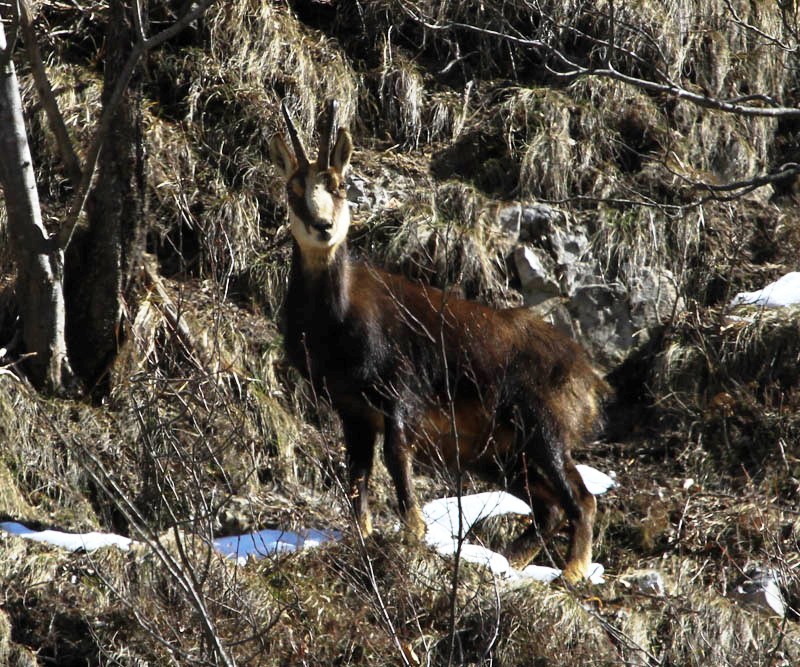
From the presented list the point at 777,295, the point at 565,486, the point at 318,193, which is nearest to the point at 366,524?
the point at 565,486

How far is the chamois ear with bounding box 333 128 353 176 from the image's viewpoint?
270 inches

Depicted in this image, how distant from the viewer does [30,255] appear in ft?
24.0

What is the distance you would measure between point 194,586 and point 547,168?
232 inches

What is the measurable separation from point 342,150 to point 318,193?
1.33 feet

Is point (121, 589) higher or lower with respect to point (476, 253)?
lower

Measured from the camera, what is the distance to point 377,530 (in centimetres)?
642

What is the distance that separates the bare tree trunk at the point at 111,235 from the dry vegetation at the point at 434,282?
7.0 inches

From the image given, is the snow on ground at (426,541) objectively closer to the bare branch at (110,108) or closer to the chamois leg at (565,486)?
the chamois leg at (565,486)

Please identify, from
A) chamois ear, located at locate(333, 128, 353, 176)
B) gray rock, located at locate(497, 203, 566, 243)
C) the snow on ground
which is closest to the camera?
the snow on ground

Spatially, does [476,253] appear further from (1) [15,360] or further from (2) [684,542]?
(1) [15,360]

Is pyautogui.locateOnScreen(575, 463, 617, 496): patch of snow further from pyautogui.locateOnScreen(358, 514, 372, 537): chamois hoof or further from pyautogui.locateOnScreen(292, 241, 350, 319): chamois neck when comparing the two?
pyautogui.locateOnScreen(292, 241, 350, 319): chamois neck

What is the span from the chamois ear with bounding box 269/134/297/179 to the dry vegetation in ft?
3.39

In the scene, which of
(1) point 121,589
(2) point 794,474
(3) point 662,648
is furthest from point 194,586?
(2) point 794,474

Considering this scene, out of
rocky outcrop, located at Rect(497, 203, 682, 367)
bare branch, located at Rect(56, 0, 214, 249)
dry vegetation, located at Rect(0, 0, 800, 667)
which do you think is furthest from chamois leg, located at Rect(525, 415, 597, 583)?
bare branch, located at Rect(56, 0, 214, 249)
